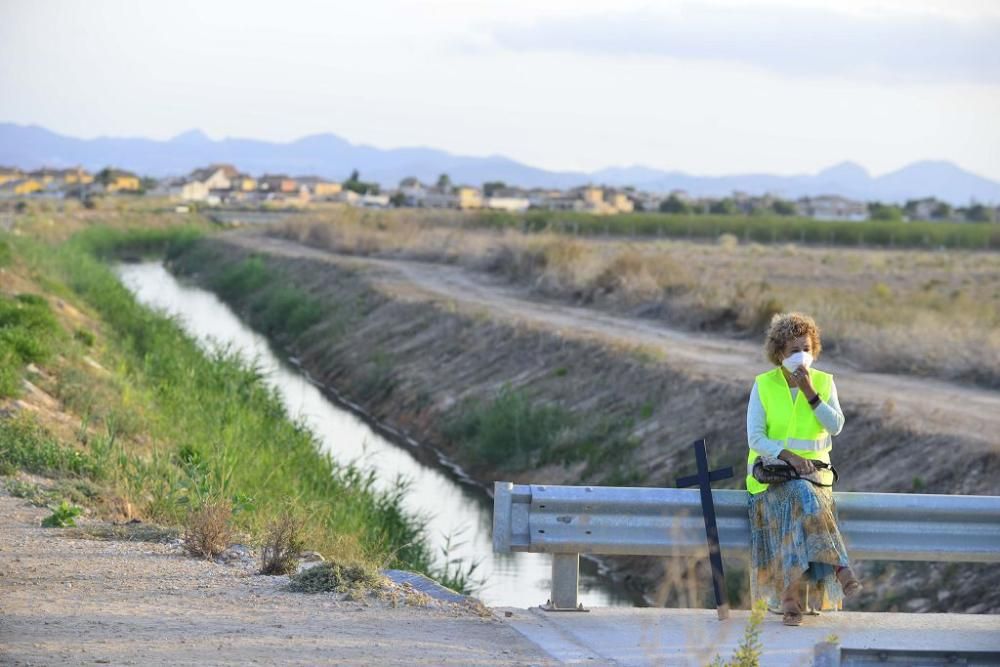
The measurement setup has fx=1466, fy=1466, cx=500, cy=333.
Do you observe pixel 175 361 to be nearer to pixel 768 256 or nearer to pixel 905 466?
pixel 905 466

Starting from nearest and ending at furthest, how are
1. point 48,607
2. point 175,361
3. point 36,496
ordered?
point 48,607 → point 36,496 → point 175,361

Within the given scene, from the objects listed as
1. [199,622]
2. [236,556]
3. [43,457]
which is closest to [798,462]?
[199,622]

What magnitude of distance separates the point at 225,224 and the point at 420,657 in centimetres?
9431

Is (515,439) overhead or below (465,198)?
below

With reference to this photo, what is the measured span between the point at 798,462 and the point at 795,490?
5.4 inches

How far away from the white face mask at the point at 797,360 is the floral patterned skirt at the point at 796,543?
0.56 meters

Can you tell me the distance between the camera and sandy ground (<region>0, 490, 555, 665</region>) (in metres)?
6.30

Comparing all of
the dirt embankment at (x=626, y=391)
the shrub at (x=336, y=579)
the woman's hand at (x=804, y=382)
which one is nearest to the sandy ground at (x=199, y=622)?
the shrub at (x=336, y=579)

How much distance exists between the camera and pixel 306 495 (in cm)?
1399

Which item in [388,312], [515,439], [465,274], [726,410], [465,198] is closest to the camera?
[726,410]

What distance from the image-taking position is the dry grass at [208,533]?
858cm

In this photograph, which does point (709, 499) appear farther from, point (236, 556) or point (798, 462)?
point (236, 556)

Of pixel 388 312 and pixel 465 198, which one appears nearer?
pixel 388 312

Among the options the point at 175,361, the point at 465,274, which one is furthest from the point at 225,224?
the point at 175,361
